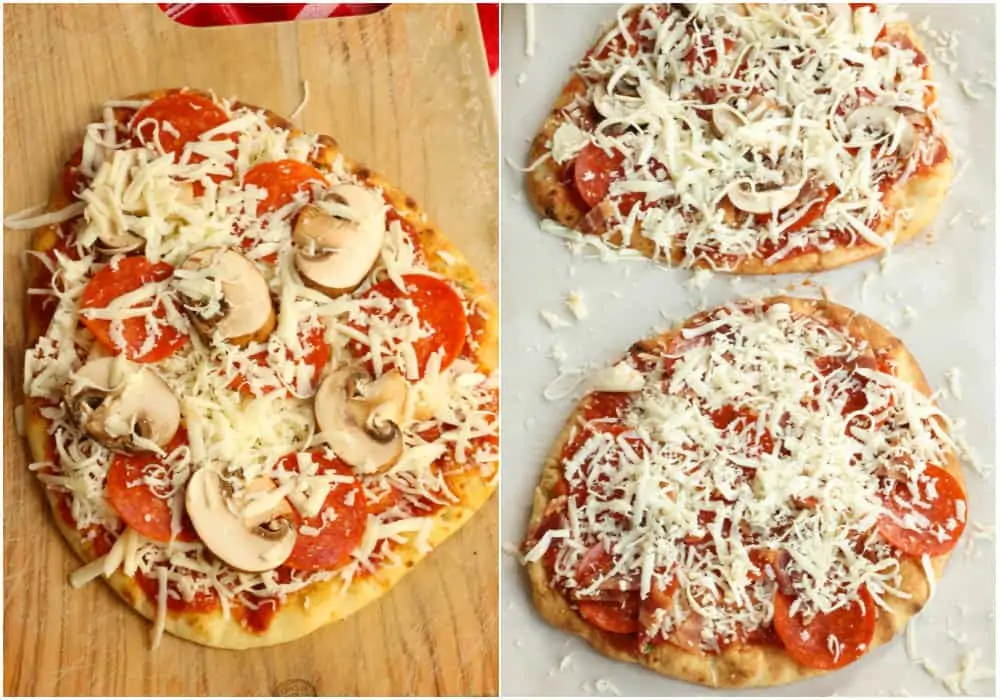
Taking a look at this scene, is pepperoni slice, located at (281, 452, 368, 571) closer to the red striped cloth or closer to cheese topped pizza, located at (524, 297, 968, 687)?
cheese topped pizza, located at (524, 297, 968, 687)

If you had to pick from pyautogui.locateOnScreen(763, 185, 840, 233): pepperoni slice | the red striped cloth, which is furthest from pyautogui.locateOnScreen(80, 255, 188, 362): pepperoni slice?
pyautogui.locateOnScreen(763, 185, 840, 233): pepperoni slice

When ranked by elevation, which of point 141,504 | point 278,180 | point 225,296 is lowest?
point 141,504

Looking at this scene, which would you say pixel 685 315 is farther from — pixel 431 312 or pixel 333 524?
pixel 333 524

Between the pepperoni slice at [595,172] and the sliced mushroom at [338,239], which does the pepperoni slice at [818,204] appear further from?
the sliced mushroom at [338,239]

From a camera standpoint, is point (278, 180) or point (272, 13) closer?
point (278, 180)

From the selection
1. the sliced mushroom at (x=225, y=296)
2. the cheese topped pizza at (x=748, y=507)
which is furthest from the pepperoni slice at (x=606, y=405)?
the sliced mushroom at (x=225, y=296)

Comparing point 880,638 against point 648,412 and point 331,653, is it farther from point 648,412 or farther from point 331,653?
point 331,653

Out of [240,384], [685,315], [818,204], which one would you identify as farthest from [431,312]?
[818,204]

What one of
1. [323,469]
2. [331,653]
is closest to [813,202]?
[323,469]
